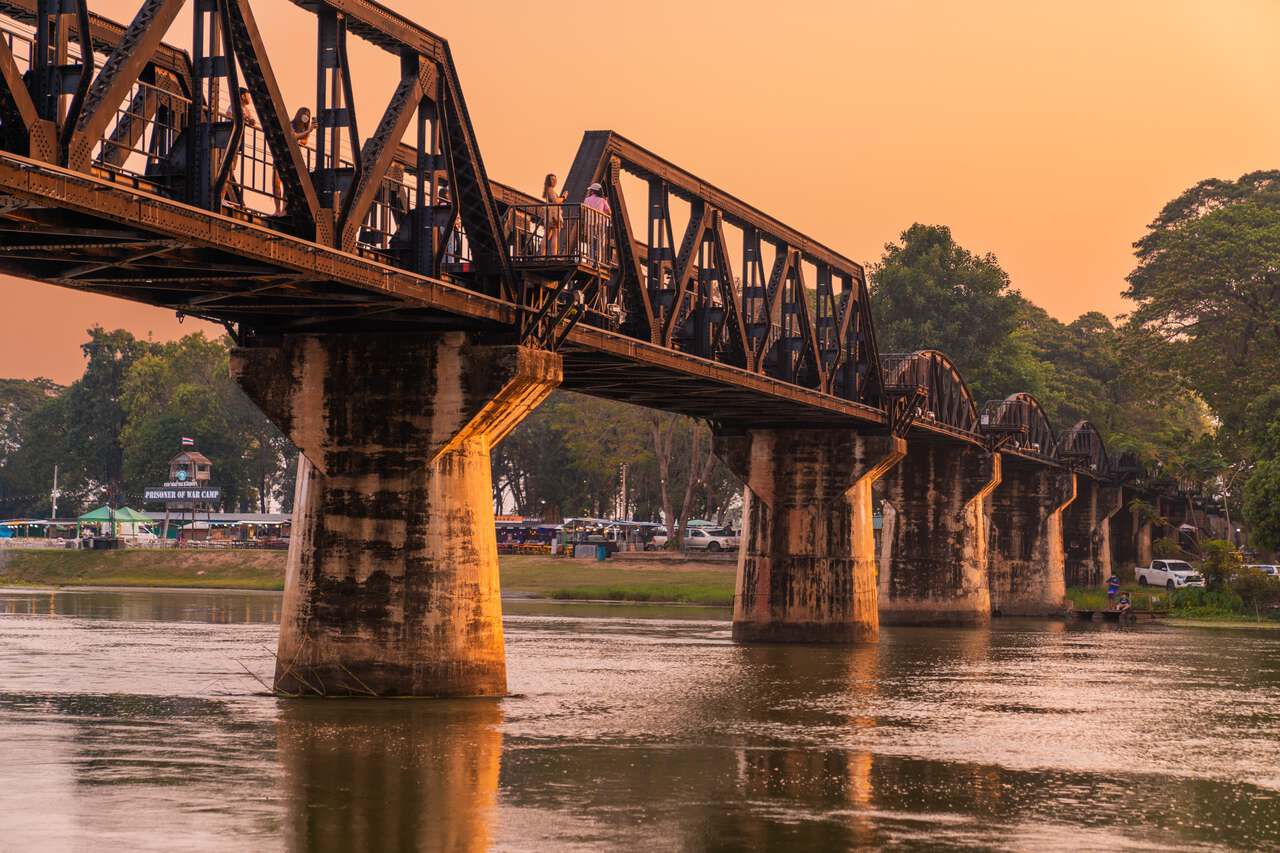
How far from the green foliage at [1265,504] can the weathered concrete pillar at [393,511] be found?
208ft

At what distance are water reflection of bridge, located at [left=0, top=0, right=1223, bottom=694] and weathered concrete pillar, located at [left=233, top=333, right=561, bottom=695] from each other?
6 centimetres

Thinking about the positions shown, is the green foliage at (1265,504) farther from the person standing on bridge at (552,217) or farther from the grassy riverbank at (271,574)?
the person standing on bridge at (552,217)

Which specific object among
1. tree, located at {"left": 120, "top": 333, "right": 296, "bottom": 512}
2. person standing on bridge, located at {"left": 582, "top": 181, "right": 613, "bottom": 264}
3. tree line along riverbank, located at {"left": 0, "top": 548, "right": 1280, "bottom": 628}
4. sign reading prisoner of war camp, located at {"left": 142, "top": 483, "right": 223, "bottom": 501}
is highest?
tree, located at {"left": 120, "top": 333, "right": 296, "bottom": 512}

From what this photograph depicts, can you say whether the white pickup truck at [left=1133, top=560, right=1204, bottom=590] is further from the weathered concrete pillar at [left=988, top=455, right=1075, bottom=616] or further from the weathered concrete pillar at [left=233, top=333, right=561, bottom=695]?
the weathered concrete pillar at [left=233, top=333, right=561, bottom=695]

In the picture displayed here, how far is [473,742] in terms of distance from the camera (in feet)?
106

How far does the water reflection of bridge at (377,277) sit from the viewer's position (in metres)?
25.3

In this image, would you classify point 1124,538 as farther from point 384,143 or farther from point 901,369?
point 384,143

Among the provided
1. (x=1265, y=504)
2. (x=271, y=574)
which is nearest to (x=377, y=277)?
(x=1265, y=504)

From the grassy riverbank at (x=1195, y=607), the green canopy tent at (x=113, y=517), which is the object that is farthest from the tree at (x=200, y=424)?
the grassy riverbank at (x=1195, y=607)

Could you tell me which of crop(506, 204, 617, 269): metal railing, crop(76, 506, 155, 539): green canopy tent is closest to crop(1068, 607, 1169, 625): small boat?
crop(506, 204, 617, 269): metal railing

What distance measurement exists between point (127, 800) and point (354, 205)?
10773 mm

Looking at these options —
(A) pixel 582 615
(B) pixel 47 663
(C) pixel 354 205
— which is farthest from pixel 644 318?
(A) pixel 582 615

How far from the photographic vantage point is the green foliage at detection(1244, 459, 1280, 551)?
91500 mm

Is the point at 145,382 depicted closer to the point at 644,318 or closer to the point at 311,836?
the point at 644,318
